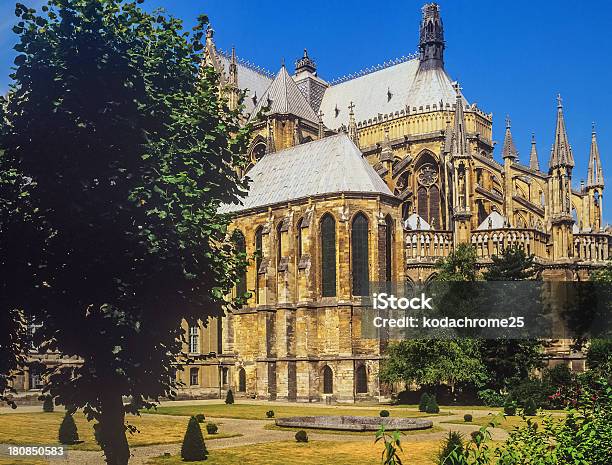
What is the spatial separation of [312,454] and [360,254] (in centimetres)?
3235

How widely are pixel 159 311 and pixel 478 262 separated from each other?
47.3 metres

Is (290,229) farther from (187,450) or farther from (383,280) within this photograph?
(187,450)

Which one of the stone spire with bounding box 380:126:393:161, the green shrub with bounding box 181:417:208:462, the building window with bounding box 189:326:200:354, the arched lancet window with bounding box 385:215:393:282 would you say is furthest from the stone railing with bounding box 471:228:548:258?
the green shrub with bounding box 181:417:208:462

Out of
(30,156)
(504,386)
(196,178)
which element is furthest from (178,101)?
(504,386)

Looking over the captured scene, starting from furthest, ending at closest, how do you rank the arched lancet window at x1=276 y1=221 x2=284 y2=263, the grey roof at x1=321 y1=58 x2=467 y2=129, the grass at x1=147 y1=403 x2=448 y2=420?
the grey roof at x1=321 y1=58 x2=467 y2=129 < the arched lancet window at x1=276 y1=221 x2=284 y2=263 < the grass at x1=147 y1=403 x2=448 y2=420

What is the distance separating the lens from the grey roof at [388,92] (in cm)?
8850

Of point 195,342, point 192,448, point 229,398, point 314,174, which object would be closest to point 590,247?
point 314,174

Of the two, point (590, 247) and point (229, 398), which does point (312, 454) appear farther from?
point (590, 247)

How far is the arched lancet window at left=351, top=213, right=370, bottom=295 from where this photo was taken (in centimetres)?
5819

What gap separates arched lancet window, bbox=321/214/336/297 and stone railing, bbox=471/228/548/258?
14179mm

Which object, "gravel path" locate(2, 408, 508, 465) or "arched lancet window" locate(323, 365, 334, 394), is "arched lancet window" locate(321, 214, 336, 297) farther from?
"gravel path" locate(2, 408, 508, 465)

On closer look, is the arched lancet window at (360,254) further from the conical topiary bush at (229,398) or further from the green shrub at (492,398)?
the green shrub at (492,398)

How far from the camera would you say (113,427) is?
20172 millimetres

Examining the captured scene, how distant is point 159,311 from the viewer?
66.5 feet
